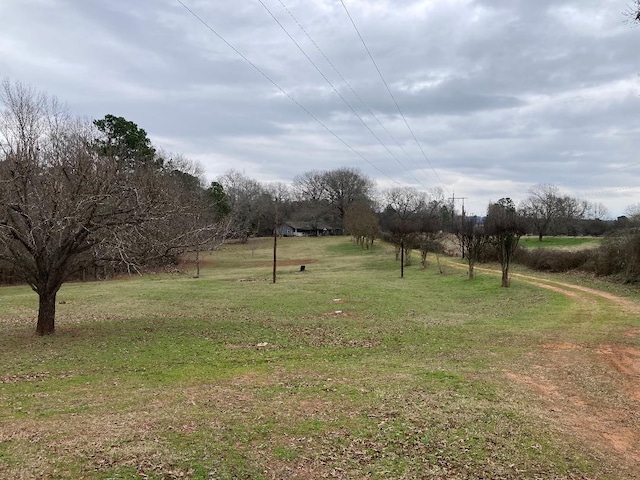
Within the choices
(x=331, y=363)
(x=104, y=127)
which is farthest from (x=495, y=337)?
(x=104, y=127)

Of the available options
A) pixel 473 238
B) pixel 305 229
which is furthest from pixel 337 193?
pixel 473 238

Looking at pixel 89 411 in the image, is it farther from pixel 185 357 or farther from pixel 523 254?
pixel 523 254

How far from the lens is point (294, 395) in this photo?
305 inches

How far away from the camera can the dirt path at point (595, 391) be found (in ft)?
19.4

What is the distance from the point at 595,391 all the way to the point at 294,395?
5155 millimetres

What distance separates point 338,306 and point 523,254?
73.5 ft

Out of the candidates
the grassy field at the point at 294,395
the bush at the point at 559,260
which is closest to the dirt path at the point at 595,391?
the grassy field at the point at 294,395

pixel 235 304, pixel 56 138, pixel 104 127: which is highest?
pixel 104 127

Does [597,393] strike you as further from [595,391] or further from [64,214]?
[64,214]

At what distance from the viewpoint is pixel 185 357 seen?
34.9ft

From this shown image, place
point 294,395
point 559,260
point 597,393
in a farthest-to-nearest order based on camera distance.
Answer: point 559,260 → point 597,393 → point 294,395

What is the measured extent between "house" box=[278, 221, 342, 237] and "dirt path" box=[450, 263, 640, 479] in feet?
312

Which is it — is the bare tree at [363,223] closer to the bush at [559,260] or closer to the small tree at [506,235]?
the bush at [559,260]

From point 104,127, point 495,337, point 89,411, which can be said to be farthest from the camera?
point 104,127
